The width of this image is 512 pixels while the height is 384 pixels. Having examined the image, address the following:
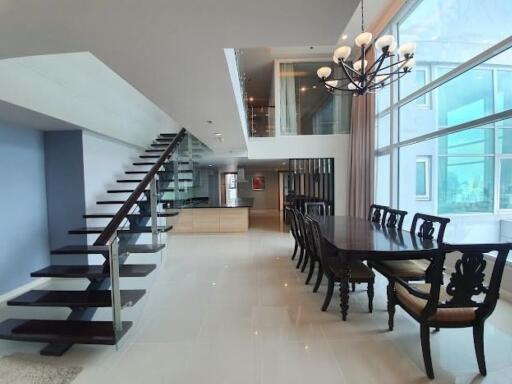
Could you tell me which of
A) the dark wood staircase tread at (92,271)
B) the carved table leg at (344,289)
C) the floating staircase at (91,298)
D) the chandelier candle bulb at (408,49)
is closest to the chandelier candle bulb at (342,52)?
the chandelier candle bulb at (408,49)

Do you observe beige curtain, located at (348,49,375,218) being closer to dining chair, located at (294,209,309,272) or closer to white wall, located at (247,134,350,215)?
white wall, located at (247,134,350,215)

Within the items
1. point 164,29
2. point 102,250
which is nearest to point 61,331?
point 102,250

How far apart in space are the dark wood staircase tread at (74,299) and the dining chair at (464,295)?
7.86 feet

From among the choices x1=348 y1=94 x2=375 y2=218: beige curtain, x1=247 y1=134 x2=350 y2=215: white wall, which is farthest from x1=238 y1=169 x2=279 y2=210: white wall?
x1=348 y1=94 x2=375 y2=218: beige curtain

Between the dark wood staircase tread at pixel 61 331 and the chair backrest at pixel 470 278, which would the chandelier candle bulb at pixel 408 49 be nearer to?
the chair backrest at pixel 470 278

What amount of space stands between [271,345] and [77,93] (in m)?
4.06

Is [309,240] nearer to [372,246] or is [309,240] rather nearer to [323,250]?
[323,250]

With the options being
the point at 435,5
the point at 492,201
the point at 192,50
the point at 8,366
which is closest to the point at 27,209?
the point at 8,366

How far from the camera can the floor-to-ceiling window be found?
146 inches

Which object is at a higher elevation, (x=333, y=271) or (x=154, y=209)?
(x=154, y=209)

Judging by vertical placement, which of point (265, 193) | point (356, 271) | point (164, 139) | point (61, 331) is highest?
point (164, 139)

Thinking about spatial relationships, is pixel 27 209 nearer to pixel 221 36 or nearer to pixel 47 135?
pixel 47 135

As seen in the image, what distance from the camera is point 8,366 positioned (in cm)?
214

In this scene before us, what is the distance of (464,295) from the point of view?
190 centimetres
